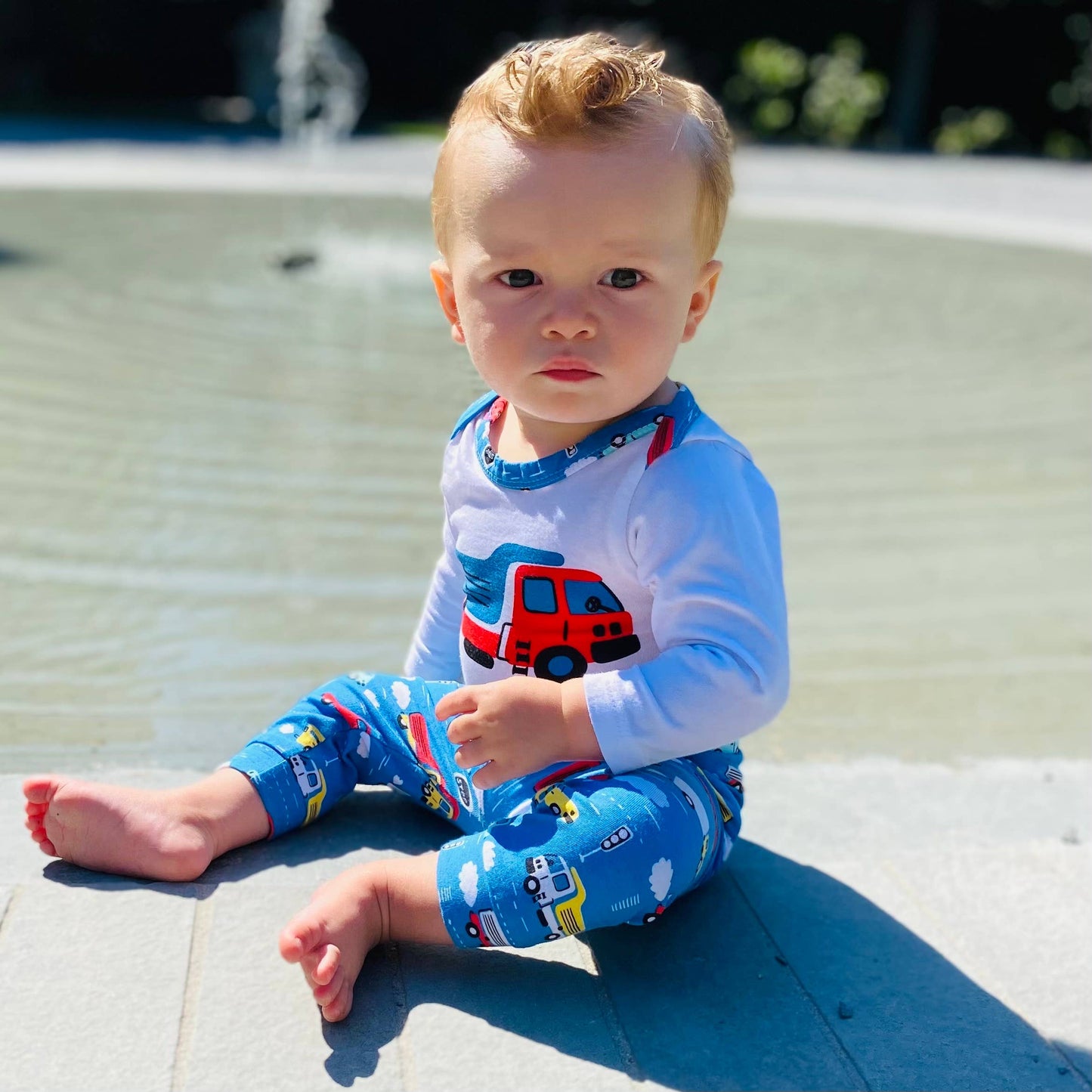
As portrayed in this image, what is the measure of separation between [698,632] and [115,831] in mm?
837

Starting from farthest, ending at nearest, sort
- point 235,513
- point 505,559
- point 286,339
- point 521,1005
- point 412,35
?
point 412,35, point 286,339, point 235,513, point 505,559, point 521,1005

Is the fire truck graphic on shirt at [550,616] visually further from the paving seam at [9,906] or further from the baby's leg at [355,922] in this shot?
the paving seam at [9,906]

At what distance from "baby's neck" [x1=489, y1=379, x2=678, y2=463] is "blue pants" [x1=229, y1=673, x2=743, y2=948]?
1.35 feet

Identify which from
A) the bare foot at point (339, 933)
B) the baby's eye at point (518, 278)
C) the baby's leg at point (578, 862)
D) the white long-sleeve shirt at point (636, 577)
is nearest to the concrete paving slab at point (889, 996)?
the baby's leg at point (578, 862)

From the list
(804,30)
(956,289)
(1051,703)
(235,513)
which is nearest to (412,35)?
(804,30)

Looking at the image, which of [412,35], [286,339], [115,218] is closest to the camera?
[286,339]

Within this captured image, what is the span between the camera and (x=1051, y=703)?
9.44 feet

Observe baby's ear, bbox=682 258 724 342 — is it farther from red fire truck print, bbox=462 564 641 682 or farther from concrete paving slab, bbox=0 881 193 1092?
concrete paving slab, bbox=0 881 193 1092

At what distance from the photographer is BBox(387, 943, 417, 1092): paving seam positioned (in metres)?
1.54

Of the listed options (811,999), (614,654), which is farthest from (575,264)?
(811,999)

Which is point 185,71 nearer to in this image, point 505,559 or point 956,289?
point 956,289

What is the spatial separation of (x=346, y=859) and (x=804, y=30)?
1752 cm

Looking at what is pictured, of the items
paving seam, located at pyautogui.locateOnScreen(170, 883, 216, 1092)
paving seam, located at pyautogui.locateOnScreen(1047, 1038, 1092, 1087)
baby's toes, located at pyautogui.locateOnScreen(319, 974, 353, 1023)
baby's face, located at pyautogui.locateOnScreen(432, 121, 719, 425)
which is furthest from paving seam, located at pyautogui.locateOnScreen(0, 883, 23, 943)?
paving seam, located at pyautogui.locateOnScreen(1047, 1038, 1092, 1087)

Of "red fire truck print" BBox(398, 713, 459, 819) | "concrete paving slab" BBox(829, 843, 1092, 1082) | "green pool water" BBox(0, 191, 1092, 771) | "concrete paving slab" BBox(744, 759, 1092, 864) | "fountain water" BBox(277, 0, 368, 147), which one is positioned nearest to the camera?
"concrete paving slab" BBox(829, 843, 1092, 1082)
